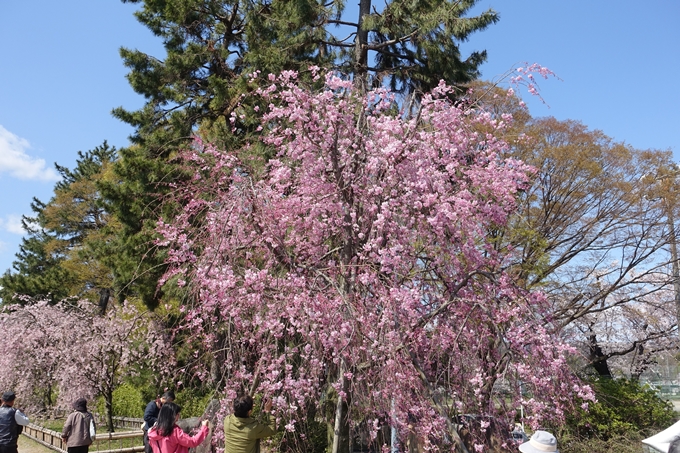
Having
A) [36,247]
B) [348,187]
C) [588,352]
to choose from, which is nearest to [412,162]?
[348,187]

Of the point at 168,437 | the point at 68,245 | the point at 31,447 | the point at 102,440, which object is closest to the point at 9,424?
the point at 168,437

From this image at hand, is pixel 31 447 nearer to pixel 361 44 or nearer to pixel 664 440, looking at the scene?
pixel 361 44

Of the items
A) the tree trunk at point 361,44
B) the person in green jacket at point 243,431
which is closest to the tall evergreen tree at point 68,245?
the tree trunk at point 361,44

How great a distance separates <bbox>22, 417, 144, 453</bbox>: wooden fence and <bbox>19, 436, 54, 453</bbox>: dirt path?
8 centimetres

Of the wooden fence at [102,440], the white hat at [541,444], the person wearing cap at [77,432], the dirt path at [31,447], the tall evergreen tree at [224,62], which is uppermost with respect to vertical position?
the tall evergreen tree at [224,62]

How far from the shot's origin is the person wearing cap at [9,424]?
6031mm

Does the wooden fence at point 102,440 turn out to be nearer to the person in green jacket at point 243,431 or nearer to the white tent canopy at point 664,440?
the person in green jacket at point 243,431

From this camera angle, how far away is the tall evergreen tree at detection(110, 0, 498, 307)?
10008 mm

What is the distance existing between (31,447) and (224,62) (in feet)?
29.1

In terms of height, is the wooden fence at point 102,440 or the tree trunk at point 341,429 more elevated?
the tree trunk at point 341,429

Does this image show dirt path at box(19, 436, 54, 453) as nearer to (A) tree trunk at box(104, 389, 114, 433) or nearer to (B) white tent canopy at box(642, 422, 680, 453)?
(A) tree trunk at box(104, 389, 114, 433)

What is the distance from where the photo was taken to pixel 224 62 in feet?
38.6

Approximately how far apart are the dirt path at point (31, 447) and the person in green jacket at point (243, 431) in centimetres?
788

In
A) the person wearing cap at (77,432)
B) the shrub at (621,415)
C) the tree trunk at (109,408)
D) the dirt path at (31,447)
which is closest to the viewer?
the person wearing cap at (77,432)
